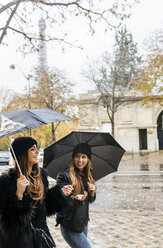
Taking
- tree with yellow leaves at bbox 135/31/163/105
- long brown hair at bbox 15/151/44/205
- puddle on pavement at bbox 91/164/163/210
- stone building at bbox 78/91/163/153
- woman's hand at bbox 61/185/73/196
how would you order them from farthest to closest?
1. stone building at bbox 78/91/163/153
2. tree with yellow leaves at bbox 135/31/163/105
3. puddle on pavement at bbox 91/164/163/210
4. woman's hand at bbox 61/185/73/196
5. long brown hair at bbox 15/151/44/205

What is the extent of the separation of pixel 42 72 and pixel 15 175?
2741cm

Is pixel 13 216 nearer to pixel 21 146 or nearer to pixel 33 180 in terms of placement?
pixel 33 180

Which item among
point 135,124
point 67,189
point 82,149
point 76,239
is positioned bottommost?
point 76,239

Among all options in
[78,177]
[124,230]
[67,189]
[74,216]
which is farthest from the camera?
[124,230]

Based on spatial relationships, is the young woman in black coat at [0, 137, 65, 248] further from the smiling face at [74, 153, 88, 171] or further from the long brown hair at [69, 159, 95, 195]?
the smiling face at [74, 153, 88, 171]

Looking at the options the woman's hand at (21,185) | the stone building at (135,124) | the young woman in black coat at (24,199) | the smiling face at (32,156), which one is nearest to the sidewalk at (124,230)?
the young woman in black coat at (24,199)

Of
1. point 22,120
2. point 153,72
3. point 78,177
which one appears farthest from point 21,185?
point 153,72

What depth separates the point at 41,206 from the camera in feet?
9.02

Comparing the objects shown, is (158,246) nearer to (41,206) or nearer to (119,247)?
(119,247)

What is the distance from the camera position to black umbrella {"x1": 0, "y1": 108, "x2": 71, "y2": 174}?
261 centimetres

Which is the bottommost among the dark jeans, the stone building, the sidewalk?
the sidewalk

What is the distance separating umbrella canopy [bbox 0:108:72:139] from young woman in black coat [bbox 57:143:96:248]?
2.45 feet

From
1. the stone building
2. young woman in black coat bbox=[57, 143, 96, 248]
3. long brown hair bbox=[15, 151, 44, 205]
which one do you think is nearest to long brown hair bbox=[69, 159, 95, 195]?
young woman in black coat bbox=[57, 143, 96, 248]

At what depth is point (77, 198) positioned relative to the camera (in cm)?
320
